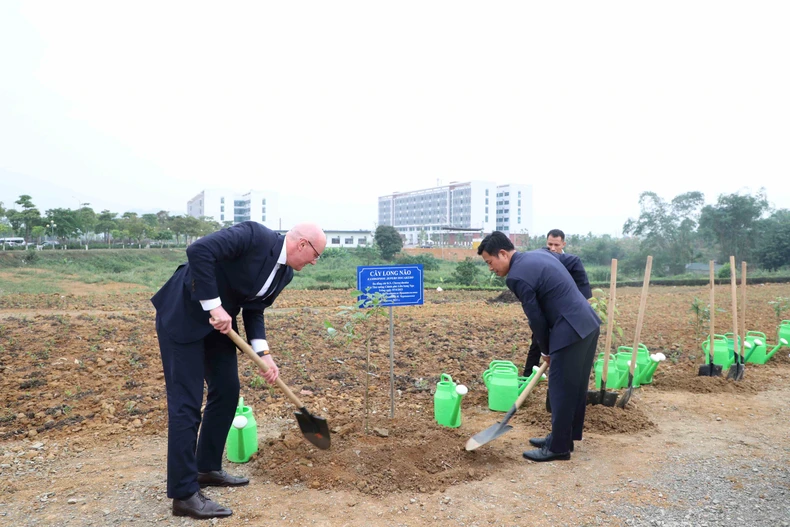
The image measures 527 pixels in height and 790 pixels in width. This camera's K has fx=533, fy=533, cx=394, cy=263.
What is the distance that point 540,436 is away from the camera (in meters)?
4.41

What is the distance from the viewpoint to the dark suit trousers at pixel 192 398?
2.96 metres

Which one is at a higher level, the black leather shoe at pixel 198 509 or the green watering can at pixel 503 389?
the green watering can at pixel 503 389

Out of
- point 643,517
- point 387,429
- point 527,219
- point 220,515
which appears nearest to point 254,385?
point 387,429

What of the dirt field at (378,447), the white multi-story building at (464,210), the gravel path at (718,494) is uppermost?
the white multi-story building at (464,210)

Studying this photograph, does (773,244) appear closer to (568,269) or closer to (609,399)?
(568,269)

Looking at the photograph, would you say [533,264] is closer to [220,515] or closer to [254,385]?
[220,515]

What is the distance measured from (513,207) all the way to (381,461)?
307 ft

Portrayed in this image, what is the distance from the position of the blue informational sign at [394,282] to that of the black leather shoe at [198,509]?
194cm

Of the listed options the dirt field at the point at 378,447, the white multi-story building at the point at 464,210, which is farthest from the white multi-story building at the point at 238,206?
the dirt field at the point at 378,447

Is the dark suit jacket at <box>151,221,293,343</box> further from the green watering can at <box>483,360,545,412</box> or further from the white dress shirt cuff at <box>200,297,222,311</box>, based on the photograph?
the green watering can at <box>483,360,545,412</box>

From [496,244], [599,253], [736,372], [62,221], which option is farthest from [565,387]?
[62,221]

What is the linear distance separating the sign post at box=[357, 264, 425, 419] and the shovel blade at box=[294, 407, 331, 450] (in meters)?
0.92

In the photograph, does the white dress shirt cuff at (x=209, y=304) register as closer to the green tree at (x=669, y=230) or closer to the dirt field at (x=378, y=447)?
the dirt field at (x=378, y=447)

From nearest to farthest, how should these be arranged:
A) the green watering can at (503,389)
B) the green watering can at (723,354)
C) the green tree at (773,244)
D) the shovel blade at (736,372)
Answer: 1. the green watering can at (503,389)
2. the shovel blade at (736,372)
3. the green watering can at (723,354)
4. the green tree at (773,244)
